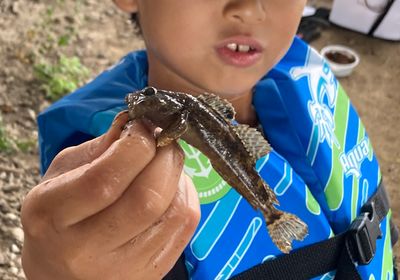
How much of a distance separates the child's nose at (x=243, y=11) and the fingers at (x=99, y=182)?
3.14ft

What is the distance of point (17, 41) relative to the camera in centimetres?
417

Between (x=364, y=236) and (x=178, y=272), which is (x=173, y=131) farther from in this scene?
(x=364, y=236)

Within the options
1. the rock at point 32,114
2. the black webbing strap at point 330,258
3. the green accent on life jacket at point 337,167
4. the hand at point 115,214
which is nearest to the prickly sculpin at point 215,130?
the hand at point 115,214

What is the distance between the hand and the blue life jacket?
0.80 metres

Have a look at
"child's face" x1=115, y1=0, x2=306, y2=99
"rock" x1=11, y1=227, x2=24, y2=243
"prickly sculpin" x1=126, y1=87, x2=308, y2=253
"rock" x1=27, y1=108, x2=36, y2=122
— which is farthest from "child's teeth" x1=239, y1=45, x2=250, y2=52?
"rock" x1=27, y1=108, x2=36, y2=122

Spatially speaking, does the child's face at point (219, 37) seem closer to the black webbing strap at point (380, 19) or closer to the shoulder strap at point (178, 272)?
Result: the shoulder strap at point (178, 272)

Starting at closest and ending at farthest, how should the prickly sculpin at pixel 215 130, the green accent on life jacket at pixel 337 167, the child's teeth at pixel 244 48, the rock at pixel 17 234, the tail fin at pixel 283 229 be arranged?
the prickly sculpin at pixel 215 130 → the tail fin at pixel 283 229 → the child's teeth at pixel 244 48 → the green accent on life jacket at pixel 337 167 → the rock at pixel 17 234

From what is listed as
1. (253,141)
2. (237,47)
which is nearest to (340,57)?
(237,47)

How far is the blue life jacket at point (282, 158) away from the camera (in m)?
2.06

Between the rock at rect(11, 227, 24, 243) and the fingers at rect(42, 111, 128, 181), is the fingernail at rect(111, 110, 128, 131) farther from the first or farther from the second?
the rock at rect(11, 227, 24, 243)

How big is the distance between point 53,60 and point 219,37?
242 cm

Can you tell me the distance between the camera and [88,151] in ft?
4.16

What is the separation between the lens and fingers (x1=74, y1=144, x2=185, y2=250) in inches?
43.2

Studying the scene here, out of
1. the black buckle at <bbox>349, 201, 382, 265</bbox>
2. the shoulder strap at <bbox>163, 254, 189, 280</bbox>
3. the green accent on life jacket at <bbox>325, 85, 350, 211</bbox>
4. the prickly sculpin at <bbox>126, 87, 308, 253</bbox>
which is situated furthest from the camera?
the green accent on life jacket at <bbox>325, 85, 350, 211</bbox>
